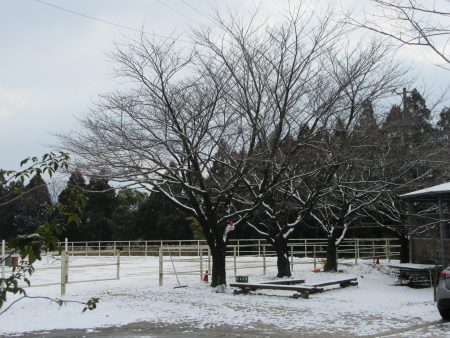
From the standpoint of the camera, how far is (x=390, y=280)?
17531mm

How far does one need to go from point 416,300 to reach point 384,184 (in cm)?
580

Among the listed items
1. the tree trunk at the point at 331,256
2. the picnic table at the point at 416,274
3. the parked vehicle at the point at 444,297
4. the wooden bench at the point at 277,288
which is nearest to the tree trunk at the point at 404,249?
the tree trunk at the point at 331,256

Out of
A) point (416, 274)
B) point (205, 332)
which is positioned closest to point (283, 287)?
point (205, 332)

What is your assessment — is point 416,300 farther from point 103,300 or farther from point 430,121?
point 430,121

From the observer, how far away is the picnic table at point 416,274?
15305 mm

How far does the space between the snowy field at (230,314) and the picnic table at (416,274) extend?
590 mm

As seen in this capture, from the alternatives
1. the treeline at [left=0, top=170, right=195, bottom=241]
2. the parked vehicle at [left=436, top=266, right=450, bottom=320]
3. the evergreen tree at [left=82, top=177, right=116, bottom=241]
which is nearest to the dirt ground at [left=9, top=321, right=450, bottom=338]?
the parked vehicle at [left=436, top=266, right=450, bottom=320]

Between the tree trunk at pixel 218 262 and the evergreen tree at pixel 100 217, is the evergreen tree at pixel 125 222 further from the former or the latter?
the tree trunk at pixel 218 262

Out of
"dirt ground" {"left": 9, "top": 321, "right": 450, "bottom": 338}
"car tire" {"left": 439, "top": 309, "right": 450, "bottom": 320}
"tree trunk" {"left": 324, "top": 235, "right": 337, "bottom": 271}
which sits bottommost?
"dirt ground" {"left": 9, "top": 321, "right": 450, "bottom": 338}

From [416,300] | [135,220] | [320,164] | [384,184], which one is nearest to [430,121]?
[384,184]

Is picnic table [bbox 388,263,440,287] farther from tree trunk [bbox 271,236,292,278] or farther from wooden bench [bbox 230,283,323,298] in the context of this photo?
wooden bench [bbox 230,283,323,298]

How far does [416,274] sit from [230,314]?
795 cm

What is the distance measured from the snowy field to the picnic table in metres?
0.59

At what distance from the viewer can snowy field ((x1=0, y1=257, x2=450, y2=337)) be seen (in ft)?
28.9
